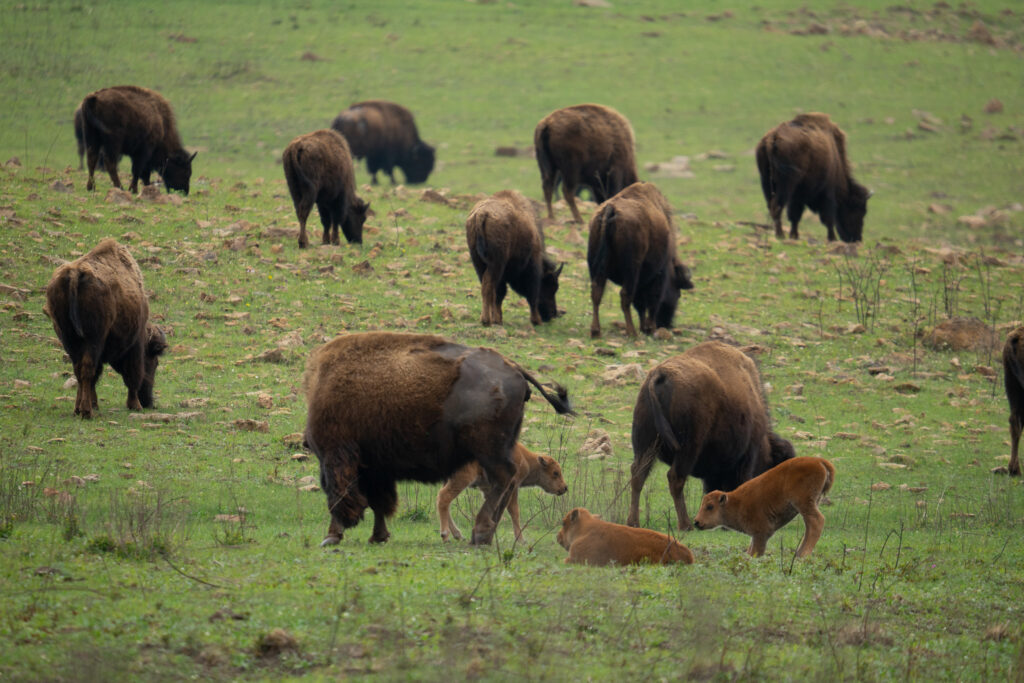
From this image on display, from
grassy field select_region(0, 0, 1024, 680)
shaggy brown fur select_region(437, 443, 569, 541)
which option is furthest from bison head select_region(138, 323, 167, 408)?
shaggy brown fur select_region(437, 443, 569, 541)

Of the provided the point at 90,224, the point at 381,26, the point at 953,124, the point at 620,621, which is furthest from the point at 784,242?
the point at 381,26

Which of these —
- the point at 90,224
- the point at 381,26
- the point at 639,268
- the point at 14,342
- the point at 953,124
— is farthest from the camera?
the point at 381,26

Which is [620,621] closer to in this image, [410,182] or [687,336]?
[687,336]

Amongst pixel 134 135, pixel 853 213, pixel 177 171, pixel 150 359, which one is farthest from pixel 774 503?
pixel 853 213

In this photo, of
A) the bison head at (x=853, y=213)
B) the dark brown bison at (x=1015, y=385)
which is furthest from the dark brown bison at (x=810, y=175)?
the dark brown bison at (x=1015, y=385)

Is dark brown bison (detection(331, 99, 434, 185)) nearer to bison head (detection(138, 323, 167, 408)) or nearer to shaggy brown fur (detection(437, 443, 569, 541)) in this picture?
bison head (detection(138, 323, 167, 408))

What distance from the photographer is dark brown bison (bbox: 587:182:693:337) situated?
52.0 feet

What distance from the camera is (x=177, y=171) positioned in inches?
814

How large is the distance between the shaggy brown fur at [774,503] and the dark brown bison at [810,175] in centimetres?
1387

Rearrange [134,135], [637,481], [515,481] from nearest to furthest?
[515,481], [637,481], [134,135]

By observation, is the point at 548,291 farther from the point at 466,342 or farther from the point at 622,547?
the point at 622,547

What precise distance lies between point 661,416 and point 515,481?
1649mm

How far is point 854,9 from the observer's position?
4988cm

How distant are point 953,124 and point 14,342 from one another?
32.6 metres
